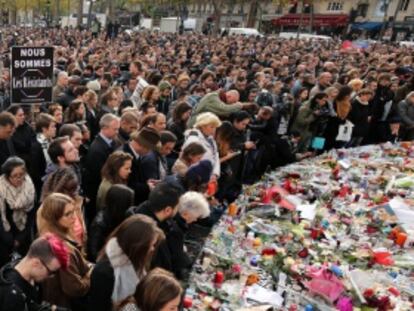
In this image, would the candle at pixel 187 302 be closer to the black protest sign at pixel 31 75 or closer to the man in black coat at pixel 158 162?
the man in black coat at pixel 158 162

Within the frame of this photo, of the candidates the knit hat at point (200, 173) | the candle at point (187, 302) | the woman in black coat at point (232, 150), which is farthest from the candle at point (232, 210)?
the candle at point (187, 302)

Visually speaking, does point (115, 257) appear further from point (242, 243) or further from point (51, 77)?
point (51, 77)

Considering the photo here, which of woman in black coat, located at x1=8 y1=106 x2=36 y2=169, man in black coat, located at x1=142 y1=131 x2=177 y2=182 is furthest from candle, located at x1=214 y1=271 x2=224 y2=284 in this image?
woman in black coat, located at x1=8 y1=106 x2=36 y2=169

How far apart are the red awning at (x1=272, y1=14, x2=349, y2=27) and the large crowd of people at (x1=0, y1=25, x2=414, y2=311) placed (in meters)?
42.9

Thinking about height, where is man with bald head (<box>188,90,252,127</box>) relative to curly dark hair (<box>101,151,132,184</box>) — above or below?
above

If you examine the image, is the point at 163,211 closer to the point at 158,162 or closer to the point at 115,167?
the point at 115,167

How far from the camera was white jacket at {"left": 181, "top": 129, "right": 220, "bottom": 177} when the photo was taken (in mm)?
5578

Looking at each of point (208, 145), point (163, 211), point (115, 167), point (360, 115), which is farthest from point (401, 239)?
point (360, 115)

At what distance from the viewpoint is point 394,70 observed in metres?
13.2

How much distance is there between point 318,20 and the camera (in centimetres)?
5272

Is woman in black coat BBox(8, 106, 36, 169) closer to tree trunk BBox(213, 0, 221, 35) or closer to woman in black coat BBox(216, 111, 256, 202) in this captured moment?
woman in black coat BBox(216, 111, 256, 202)

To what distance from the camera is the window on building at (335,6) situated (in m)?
Answer: 53.4

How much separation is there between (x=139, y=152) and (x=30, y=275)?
2414 mm

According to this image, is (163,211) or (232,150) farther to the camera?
(232,150)
